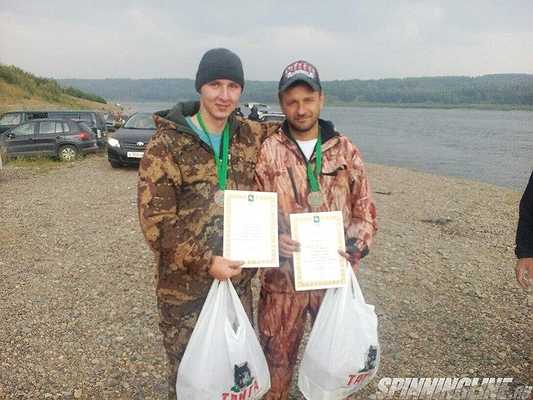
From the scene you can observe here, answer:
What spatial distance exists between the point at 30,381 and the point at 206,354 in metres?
1.97

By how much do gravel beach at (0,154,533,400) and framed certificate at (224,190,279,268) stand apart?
5.22ft

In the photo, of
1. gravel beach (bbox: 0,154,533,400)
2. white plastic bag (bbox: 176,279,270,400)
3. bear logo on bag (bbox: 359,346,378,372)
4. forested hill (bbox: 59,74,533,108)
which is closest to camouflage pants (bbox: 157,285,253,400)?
white plastic bag (bbox: 176,279,270,400)

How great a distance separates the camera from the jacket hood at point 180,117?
194 centimetres

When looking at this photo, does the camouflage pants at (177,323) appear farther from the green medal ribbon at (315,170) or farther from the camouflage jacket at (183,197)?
the green medal ribbon at (315,170)

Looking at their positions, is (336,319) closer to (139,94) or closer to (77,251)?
(77,251)

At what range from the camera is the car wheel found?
45.9 feet

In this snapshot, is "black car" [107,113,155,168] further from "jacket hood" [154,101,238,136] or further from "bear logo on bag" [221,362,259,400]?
"bear logo on bag" [221,362,259,400]

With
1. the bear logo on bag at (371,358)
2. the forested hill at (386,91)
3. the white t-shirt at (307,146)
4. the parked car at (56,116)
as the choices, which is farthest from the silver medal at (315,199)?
the forested hill at (386,91)

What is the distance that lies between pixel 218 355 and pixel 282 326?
19.0 inches

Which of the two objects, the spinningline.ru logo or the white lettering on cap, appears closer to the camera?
the white lettering on cap

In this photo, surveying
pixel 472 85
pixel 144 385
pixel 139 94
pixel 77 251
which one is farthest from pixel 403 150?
pixel 139 94

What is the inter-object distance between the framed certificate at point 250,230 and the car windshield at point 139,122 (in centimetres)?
1141

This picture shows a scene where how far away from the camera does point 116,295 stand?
4559 mm

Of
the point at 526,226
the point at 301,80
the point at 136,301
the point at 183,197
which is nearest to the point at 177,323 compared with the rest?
the point at 183,197
